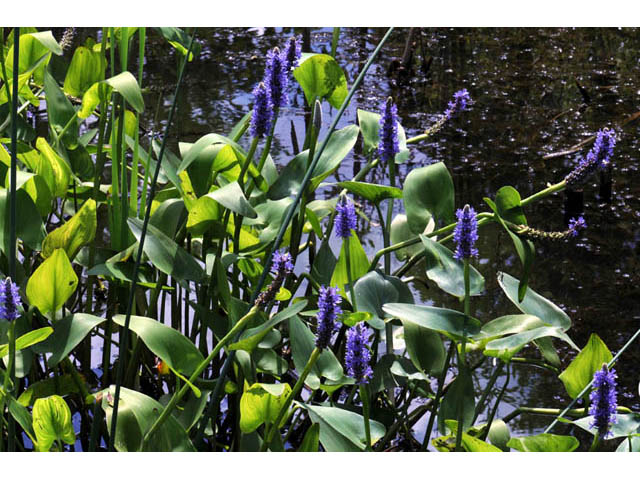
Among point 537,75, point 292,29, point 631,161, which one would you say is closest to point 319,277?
point 631,161

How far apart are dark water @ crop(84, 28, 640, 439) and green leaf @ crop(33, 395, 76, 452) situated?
588mm

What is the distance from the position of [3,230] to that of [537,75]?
4.85 ft

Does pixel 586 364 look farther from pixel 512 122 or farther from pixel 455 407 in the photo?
pixel 512 122

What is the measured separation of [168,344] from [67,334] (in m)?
0.11

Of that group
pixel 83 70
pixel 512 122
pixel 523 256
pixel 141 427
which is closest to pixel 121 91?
pixel 83 70

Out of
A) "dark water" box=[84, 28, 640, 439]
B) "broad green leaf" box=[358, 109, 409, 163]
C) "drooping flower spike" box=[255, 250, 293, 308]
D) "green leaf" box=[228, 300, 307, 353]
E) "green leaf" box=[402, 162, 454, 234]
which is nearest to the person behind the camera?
"drooping flower spike" box=[255, 250, 293, 308]

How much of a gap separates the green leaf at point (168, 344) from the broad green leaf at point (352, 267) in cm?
19

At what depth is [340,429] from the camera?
83cm

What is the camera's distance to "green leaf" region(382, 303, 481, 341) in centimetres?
82

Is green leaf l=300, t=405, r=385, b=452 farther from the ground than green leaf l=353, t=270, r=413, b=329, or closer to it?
closer to it

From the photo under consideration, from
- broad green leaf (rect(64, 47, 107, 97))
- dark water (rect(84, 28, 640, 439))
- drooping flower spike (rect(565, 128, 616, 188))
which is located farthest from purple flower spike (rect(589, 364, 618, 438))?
broad green leaf (rect(64, 47, 107, 97))

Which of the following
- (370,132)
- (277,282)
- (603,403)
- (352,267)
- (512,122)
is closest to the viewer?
(277,282)

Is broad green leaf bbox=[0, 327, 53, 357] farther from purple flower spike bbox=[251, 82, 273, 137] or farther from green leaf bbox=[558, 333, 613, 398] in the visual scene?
green leaf bbox=[558, 333, 613, 398]
